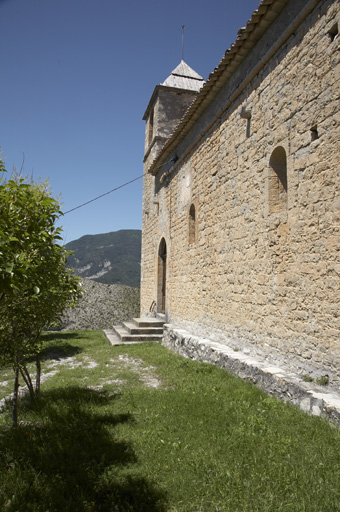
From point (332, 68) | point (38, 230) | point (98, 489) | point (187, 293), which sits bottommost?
point (98, 489)

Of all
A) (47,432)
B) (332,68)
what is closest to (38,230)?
(47,432)

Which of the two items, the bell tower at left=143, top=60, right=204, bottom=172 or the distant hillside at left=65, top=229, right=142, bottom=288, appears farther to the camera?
the distant hillside at left=65, top=229, right=142, bottom=288

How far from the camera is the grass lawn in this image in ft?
8.33

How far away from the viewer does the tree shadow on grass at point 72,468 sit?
2.54m

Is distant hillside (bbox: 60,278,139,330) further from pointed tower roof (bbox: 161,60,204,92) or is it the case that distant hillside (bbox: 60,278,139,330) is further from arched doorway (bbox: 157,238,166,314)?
pointed tower roof (bbox: 161,60,204,92)

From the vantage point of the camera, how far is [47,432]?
3666mm

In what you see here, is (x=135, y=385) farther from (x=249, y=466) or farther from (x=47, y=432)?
(x=249, y=466)

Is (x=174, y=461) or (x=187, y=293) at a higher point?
(x=187, y=293)

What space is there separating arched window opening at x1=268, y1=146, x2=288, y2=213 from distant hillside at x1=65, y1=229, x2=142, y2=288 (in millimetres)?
62596

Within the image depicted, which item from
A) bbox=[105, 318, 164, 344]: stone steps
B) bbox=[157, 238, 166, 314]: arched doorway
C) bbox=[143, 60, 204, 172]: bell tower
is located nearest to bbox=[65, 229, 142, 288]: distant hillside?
bbox=[143, 60, 204, 172]: bell tower

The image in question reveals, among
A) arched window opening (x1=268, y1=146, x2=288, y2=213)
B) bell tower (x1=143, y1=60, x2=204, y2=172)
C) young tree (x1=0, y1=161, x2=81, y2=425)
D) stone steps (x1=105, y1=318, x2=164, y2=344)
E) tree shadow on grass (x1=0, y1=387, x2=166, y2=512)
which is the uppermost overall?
bell tower (x1=143, y1=60, x2=204, y2=172)

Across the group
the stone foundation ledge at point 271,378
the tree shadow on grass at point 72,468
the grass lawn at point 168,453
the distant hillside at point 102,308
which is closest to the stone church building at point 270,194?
the stone foundation ledge at point 271,378

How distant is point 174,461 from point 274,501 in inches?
36.6

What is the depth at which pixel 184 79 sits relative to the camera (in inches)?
563
